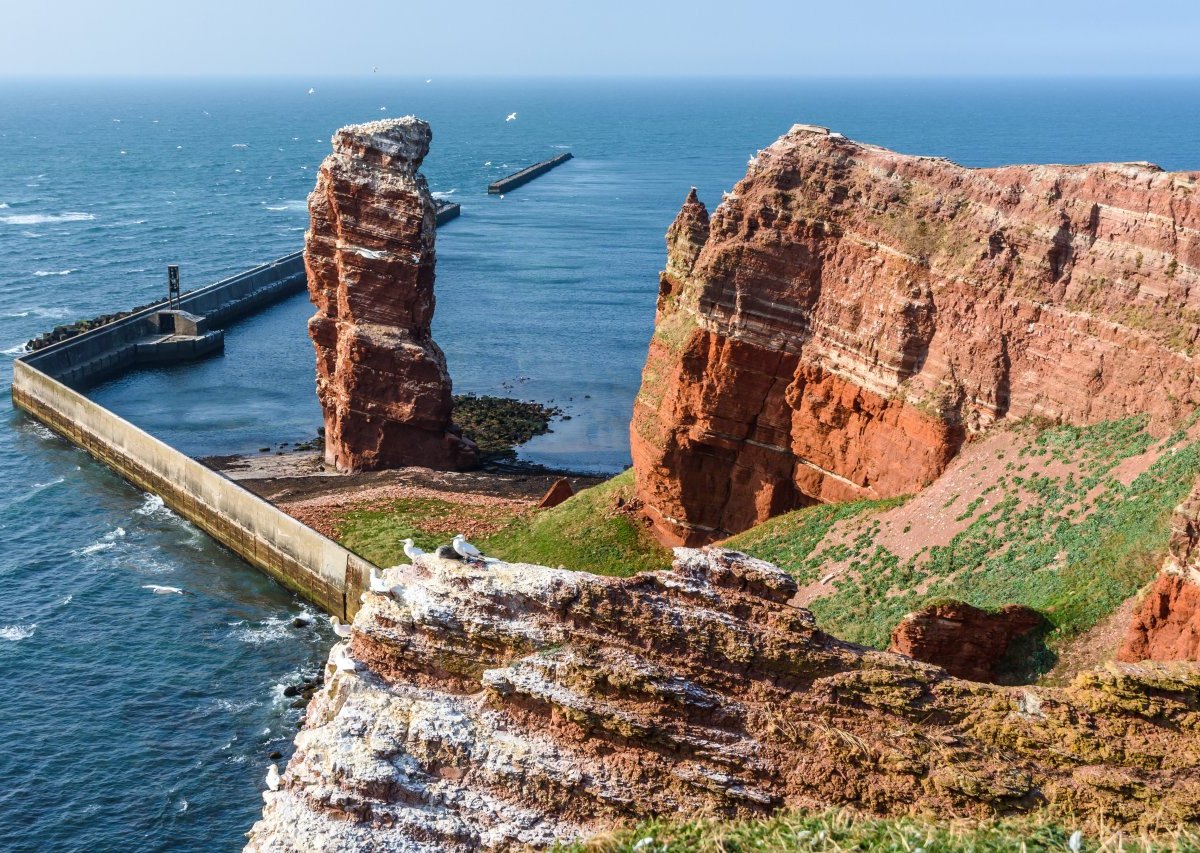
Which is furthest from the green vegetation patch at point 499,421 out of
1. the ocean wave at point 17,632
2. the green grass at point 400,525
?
the ocean wave at point 17,632

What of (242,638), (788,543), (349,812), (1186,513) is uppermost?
(1186,513)

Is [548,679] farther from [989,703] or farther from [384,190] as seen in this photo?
[384,190]

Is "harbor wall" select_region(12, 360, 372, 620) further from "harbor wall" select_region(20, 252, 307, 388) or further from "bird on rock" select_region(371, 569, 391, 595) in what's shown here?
"bird on rock" select_region(371, 569, 391, 595)

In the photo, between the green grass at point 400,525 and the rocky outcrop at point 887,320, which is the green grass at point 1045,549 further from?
the green grass at point 400,525

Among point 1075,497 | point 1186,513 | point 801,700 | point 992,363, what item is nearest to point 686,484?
point 992,363

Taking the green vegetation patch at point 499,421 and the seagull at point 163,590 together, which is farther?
the green vegetation patch at point 499,421

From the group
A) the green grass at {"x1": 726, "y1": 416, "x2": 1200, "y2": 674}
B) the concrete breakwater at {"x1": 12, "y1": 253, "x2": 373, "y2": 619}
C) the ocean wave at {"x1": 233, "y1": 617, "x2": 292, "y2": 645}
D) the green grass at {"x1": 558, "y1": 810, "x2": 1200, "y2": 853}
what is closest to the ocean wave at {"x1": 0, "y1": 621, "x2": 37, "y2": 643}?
the ocean wave at {"x1": 233, "y1": 617, "x2": 292, "y2": 645}

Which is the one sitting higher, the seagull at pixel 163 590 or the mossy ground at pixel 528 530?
the mossy ground at pixel 528 530
